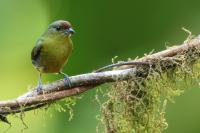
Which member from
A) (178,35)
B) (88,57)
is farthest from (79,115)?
(178,35)

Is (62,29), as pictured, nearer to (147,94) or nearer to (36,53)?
(36,53)

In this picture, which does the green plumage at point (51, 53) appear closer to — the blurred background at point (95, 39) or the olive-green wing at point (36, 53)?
the olive-green wing at point (36, 53)

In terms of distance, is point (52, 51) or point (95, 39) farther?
point (95, 39)

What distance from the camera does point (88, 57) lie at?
568 cm

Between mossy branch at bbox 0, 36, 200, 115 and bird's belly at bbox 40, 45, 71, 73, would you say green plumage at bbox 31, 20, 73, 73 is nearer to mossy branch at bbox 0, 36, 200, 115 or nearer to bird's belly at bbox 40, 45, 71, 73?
bird's belly at bbox 40, 45, 71, 73

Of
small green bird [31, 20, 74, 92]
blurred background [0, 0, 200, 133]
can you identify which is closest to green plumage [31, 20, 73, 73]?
small green bird [31, 20, 74, 92]

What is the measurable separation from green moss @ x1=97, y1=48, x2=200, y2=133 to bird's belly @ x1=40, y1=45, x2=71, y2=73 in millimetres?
741

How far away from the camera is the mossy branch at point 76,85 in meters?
3.30

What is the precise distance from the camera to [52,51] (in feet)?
14.4

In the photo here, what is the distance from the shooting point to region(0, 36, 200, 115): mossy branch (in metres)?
3.30

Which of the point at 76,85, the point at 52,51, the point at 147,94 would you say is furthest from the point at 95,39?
the point at 76,85

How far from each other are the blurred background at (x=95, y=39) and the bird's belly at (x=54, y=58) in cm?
96

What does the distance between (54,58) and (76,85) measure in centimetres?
95

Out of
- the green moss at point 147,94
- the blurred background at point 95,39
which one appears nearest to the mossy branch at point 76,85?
the green moss at point 147,94
